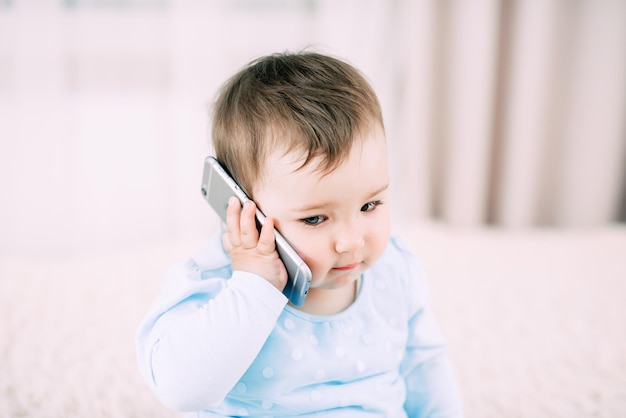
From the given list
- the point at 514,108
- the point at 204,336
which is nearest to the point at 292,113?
the point at 204,336

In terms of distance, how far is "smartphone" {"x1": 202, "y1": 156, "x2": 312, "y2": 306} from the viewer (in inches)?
27.8

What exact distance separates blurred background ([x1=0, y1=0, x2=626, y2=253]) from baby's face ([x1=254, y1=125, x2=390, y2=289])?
100cm

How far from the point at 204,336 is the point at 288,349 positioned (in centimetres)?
14

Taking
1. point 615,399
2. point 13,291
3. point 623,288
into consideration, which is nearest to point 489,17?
point 623,288

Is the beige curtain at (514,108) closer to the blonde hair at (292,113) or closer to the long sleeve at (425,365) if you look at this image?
the long sleeve at (425,365)

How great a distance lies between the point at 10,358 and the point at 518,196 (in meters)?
1.66

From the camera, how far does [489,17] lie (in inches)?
73.3

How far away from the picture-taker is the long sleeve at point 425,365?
2.96ft

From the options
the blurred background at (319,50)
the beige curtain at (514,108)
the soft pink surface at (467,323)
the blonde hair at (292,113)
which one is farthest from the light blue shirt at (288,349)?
the beige curtain at (514,108)

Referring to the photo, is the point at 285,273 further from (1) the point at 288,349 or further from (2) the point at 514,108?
(2) the point at 514,108

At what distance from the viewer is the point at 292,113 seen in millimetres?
689

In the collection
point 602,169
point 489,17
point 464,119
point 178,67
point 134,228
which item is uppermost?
point 489,17

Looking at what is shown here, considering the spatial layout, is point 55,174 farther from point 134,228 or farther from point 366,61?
point 366,61

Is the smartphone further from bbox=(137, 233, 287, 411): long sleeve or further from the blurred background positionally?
the blurred background
